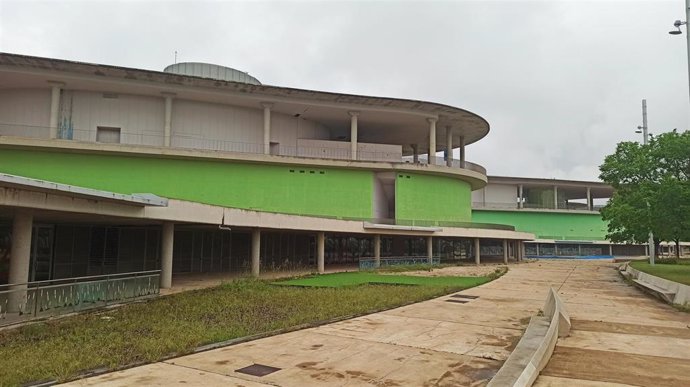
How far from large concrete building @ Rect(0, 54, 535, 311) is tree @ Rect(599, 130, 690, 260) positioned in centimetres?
1090

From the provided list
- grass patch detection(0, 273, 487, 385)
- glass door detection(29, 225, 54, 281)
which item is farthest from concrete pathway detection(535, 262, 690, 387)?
glass door detection(29, 225, 54, 281)

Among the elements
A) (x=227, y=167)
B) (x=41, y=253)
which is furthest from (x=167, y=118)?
(x=41, y=253)

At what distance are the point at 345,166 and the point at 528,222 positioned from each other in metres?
48.3

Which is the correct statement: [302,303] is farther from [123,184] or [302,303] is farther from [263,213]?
[123,184]

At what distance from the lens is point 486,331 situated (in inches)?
462

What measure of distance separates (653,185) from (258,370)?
29773mm

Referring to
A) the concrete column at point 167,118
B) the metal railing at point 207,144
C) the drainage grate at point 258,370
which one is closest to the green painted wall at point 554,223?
the metal railing at point 207,144

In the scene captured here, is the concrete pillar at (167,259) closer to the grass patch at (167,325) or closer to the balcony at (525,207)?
the grass patch at (167,325)

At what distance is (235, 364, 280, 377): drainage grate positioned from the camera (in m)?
7.85

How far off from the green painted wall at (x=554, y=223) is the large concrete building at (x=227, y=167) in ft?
99.6

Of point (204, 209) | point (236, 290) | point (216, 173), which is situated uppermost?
point (216, 173)

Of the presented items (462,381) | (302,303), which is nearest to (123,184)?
(302,303)

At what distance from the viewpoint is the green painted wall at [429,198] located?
41125 mm

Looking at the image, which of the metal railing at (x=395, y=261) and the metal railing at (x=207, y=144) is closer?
the metal railing at (x=395, y=261)
